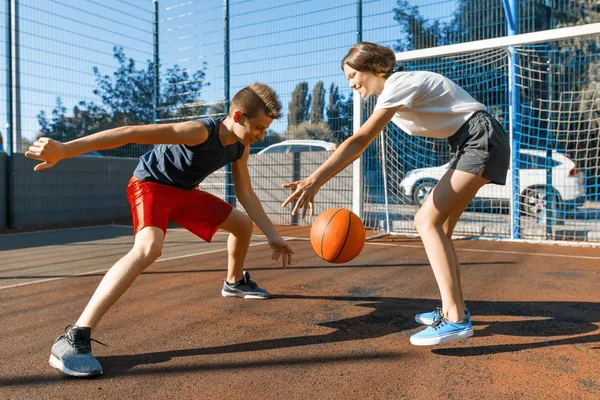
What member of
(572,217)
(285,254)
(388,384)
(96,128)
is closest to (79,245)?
(96,128)

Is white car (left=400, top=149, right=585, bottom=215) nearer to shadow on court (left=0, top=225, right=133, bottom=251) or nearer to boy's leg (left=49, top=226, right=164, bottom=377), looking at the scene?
shadow on court (left=0, top=225, right=133, bottom=251)

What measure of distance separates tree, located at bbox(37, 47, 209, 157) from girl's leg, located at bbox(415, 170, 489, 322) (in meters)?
8.45

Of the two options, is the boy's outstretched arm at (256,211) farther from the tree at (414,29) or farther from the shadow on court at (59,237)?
the tree at (414,29)

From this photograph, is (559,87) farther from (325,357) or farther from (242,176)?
(325,357)

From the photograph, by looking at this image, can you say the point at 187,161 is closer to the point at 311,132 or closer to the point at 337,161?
the point at 337,161

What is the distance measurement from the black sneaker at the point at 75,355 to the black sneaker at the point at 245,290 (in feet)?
5.02

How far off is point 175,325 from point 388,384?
152 cm

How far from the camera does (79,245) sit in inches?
285

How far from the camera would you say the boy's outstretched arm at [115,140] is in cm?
233

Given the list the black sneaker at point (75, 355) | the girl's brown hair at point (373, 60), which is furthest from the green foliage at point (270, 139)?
the black sneaker at point (75, 355)

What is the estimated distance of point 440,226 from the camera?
9.46 ft

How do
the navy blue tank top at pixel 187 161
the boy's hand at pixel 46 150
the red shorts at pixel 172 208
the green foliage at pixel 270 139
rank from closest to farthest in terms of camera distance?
the boy's hand at pixel 46 150, the red shorts at pixel 172 208, the navy blue tank top at pixel 187 161, the green foliage at pixel 270 139

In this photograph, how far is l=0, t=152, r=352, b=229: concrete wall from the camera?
9.64 m

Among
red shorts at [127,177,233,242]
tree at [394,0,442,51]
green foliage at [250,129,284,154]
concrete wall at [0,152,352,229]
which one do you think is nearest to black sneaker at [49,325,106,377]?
red shorts at [127,177,233,242]
